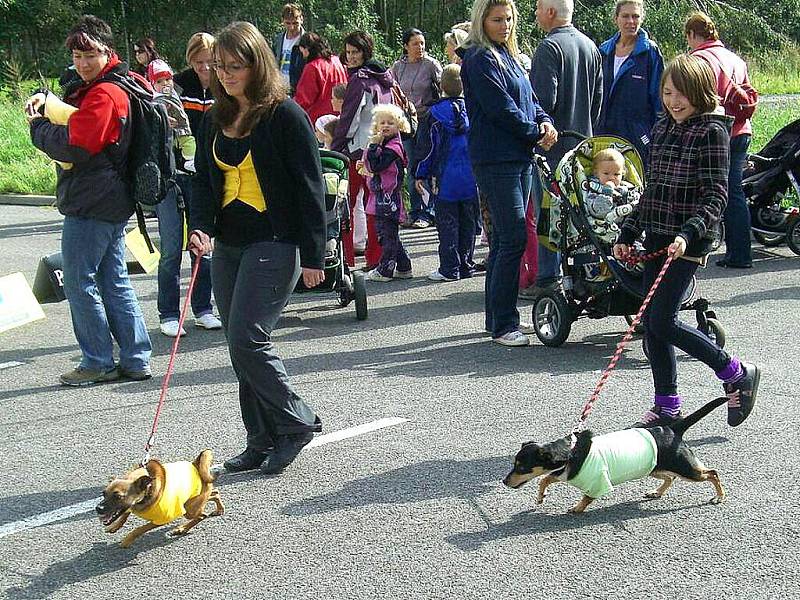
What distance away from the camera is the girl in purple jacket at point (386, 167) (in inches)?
355

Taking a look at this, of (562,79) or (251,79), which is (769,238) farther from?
(251,79)

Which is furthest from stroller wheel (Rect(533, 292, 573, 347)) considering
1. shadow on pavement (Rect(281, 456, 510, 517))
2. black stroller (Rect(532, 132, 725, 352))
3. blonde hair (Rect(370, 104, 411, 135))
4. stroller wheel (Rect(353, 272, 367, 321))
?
blonde hair (Rect(370, 104, 411, 135))

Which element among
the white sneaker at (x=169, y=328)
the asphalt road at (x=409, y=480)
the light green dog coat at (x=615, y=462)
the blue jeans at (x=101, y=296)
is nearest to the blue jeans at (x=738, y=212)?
the asphalt road at (x=409, y=480)

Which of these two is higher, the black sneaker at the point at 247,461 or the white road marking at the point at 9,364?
the black sneaker at the point at 247,461

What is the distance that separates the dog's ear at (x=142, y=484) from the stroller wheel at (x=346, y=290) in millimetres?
4290

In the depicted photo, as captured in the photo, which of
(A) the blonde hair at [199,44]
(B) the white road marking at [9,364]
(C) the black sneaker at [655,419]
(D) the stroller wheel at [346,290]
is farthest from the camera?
(D) the stroller wheel at [346,290]

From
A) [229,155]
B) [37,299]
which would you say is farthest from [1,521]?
[37,299]

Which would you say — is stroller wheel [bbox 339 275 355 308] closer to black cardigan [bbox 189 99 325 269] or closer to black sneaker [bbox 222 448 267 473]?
black sneaker [bbox 222 448 267 473]

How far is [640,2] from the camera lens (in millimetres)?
8773

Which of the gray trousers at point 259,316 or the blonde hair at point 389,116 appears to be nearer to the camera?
the gray trousers at point 259,316

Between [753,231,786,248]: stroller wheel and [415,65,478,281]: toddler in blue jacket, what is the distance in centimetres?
275

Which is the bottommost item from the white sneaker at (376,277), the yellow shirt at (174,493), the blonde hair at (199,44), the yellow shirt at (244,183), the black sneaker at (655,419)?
the white sneaker at (376,277)

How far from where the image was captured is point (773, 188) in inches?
395

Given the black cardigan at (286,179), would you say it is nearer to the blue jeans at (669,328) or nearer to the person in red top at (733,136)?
the blue jeans at (669,328)
